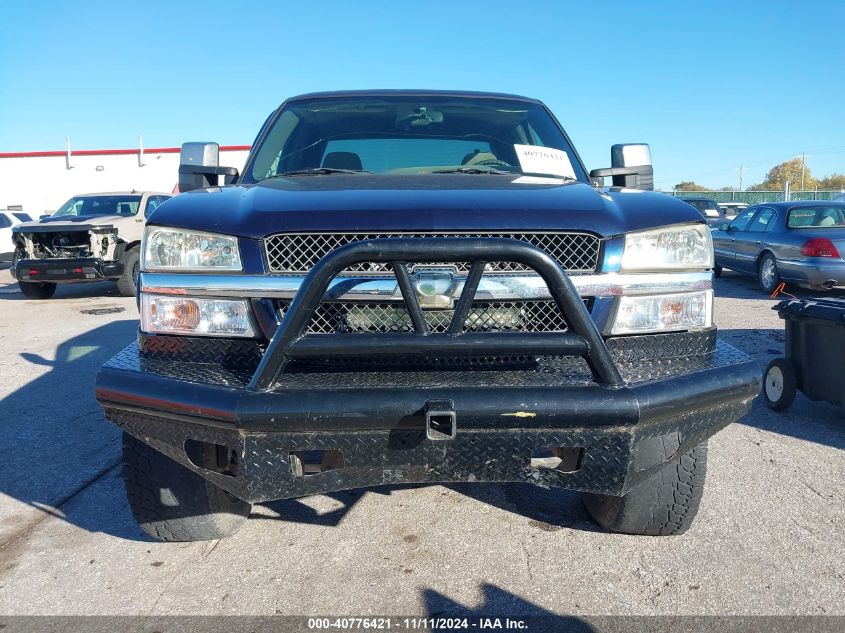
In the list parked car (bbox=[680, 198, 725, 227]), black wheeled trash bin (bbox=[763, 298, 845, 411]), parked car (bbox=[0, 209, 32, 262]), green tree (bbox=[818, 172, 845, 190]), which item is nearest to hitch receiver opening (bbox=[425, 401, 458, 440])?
black wheeled trash bin (bbox=[763, 298, 845, 411])

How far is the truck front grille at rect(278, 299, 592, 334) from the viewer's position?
7.78ft

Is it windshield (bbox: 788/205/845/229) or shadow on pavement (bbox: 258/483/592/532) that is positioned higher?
windshield (bbox: 788/205/845/229)

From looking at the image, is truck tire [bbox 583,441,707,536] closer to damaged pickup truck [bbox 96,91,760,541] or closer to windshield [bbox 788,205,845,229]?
damaged pickup truck [bbox 96,91,760,541]

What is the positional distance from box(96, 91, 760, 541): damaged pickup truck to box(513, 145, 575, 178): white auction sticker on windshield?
22.9 inches

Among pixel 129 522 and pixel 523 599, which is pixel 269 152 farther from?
pixel 523 599

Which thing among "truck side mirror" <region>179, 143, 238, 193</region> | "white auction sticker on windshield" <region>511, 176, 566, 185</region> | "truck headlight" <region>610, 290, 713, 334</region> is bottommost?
"truck headlight" <region>610, 290, 713, 334</region>

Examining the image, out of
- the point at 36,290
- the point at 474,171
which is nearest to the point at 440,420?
the point at 474,171

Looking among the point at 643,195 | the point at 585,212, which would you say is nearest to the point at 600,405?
the point at 585,212

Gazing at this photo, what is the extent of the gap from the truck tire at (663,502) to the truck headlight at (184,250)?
1.78 meters

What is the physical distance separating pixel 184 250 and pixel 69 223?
34.5 feet

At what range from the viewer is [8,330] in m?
8.81

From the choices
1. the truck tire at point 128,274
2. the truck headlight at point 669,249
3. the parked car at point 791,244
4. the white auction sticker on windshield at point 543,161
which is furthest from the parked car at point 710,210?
the truck headlight at point 669,249

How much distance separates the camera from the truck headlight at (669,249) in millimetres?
2477

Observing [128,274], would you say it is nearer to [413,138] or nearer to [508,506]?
[413,138]
